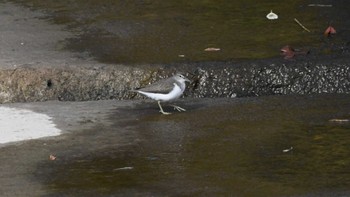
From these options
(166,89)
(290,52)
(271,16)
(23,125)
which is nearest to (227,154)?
(166,89)

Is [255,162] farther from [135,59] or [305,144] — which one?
[135,59]

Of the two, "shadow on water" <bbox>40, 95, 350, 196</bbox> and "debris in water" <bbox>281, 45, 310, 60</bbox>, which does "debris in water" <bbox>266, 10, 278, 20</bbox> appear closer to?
"debris in water" <bbox>281, 45, 310, 60</bbox>

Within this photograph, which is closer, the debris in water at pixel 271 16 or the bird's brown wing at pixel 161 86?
the bird's brown wing at pixel 161 86

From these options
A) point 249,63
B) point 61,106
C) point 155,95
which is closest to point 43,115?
point 61,106

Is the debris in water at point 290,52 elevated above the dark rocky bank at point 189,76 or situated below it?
above

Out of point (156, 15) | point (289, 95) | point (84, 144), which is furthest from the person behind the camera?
point (156, 15)

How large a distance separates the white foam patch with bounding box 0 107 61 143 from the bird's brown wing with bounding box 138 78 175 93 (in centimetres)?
78

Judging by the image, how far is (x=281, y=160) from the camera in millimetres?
6930

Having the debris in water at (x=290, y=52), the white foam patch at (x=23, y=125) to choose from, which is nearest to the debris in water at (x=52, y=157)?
the white foam patch at (x=23, y=125)

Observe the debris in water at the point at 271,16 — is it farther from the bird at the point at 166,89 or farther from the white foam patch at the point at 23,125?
the white foam patch at the point at 23,125

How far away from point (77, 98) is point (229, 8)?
244 centimetres

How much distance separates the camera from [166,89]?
821 cm

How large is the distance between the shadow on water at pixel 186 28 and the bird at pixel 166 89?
1.99 feet

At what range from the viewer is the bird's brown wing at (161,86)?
820 cm
